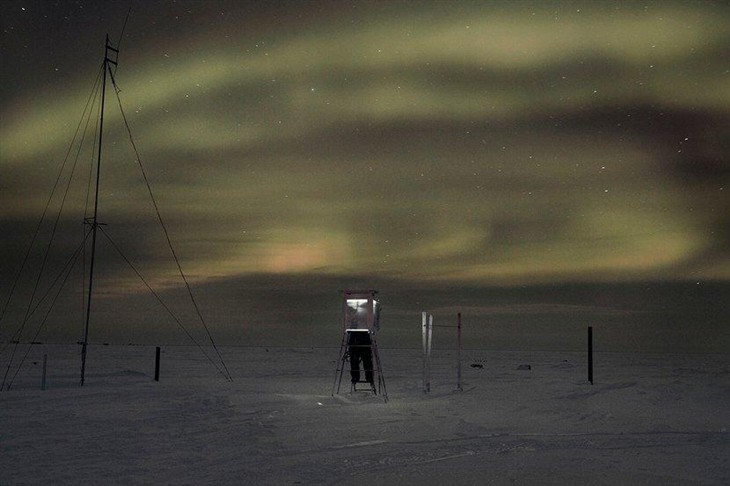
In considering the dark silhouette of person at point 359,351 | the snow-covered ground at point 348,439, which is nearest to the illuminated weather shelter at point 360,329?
the dark silhouette of person at point 359,351

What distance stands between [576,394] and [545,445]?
37.0ft

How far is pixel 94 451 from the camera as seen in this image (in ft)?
34.3

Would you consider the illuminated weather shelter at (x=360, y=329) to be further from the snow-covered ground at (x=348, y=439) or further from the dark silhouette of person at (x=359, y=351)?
the snow-covered ground at (x=348, y=439)

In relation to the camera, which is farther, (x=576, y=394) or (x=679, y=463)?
(x=576, y=394)

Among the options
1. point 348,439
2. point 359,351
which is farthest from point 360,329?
point 348,439

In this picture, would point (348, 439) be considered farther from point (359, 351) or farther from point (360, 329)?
point (359, 351)

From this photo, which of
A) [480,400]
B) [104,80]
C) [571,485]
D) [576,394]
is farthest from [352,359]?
[571,485]

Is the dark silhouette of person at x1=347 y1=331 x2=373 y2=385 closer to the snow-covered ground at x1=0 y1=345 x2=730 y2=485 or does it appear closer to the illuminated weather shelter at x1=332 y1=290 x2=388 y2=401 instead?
the illuminated weather shelter at x1=332 y1=290 x2=388 y2=401

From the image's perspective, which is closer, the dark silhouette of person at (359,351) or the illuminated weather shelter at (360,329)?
the illuminated weather shelter at (360,329)

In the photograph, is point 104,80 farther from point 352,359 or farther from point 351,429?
point 351,429

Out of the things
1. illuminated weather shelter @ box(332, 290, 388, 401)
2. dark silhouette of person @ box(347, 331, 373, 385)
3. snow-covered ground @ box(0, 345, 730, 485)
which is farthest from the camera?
dark silhouette of person @ box(347, 331, 373, 385)

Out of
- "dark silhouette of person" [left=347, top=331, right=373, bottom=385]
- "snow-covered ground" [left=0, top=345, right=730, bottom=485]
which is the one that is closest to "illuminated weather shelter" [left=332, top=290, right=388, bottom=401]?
"dark silhouette of person" [left=347, top=331, right=373, bottom=385]

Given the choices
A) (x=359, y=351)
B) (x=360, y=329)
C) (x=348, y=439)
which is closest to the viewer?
(x=348, y=439)

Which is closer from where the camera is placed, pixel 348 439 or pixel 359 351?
pixel 348 439
